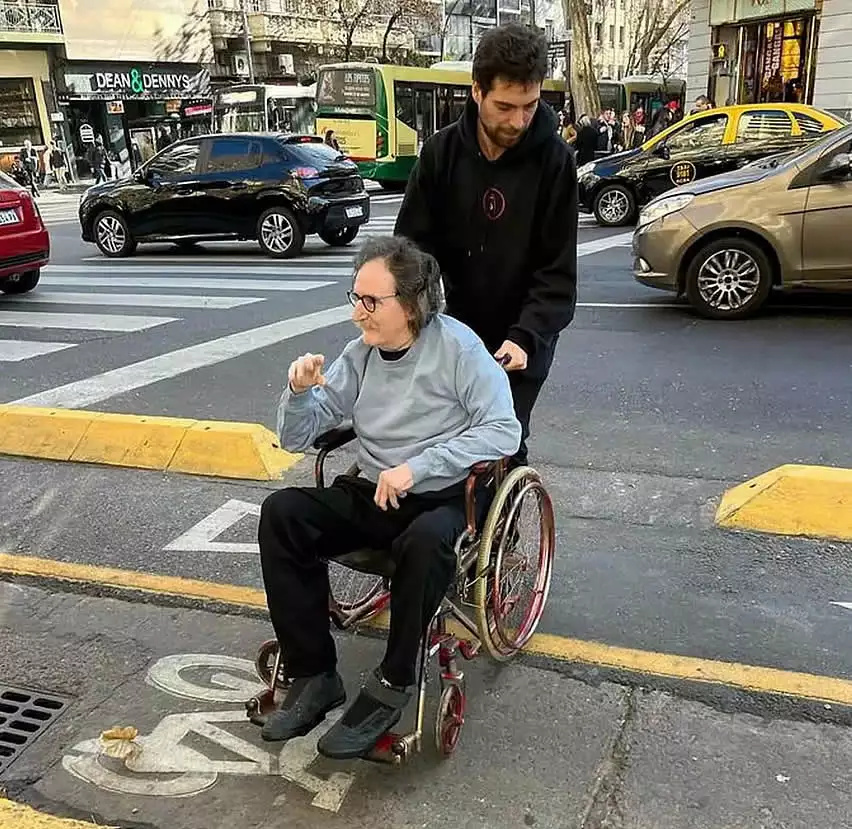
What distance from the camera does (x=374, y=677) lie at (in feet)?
8.13

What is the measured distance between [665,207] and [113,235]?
28.2 ft

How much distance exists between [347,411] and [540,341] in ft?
2.23

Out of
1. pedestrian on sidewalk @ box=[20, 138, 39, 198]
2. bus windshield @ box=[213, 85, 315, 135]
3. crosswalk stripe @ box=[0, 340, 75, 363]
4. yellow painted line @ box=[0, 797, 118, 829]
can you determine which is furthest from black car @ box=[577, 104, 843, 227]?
pedestrian on sidewalk @ box=[20, 138, 39, 198]

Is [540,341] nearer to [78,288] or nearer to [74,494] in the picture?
[74,494]

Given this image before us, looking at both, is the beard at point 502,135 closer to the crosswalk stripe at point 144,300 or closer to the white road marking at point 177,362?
the white road marking at point 177,362

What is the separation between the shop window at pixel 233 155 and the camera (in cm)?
1224

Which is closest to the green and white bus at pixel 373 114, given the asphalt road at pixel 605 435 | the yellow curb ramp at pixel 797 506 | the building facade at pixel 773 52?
the building facade at pixel 773 52

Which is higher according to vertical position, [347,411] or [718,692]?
[347,411]

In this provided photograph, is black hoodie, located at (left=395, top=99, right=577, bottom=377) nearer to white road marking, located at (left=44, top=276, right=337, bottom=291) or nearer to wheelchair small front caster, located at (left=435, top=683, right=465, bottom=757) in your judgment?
wheelchair small front caster, located at (left=435, top=683, right=465, bottom=757)

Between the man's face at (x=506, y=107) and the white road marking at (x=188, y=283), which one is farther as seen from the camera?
the white road marking at (x=188, y=283)

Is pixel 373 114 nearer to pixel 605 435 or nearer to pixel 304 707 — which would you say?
pixel 605 435

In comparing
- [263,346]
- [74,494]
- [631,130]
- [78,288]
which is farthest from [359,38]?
[74,494]

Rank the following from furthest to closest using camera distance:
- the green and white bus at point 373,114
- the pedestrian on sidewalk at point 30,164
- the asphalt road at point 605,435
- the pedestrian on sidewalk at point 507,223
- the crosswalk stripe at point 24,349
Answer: the pedestrian on sidewalk at point 30,164 < the green and white bus at point 373,114 < the crosswalk stripe at point 24,349 < the asphalt road at point 605,435 < the pedestrian on sidewalk at point 507,223

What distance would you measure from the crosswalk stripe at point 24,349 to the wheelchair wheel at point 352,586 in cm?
488
